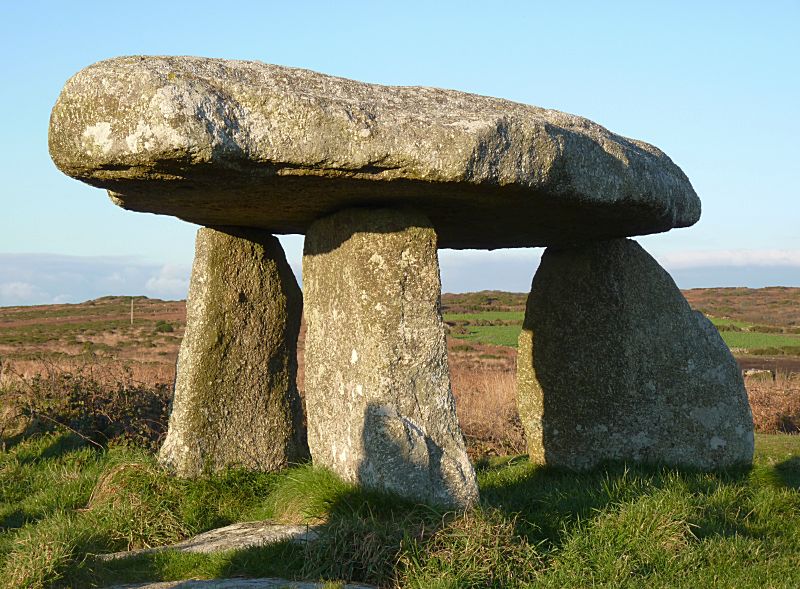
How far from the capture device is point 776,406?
51.2 feet

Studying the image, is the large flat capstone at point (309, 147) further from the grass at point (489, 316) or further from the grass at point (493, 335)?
the grass at point (489, 316)

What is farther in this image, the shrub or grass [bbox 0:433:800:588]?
the shrub

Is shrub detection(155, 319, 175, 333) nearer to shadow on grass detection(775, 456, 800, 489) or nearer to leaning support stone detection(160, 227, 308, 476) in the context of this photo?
leaning support stone detection(160, 227, 308, 476)

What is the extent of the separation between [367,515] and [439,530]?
772 mm

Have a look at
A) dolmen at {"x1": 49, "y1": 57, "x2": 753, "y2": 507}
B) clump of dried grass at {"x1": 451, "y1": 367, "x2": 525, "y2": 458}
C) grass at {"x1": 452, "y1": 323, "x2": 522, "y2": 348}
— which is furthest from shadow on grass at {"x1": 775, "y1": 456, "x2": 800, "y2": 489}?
grass at {"x1": 452, "y1": 323, "x2": 522, "y2": 348}

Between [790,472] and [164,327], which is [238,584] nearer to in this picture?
[790,472]

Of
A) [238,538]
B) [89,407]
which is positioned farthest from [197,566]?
[89,407]

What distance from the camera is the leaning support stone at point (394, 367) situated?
687cm

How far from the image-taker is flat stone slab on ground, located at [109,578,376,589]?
217 inches

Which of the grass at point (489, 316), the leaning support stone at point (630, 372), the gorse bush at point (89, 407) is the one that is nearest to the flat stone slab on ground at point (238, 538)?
the leaning support stone at point (630, 372)

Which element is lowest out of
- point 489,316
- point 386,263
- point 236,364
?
point 489,316

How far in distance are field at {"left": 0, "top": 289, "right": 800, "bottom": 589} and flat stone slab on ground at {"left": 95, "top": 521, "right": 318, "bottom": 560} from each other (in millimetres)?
171

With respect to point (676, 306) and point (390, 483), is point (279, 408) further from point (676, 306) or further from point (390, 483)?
point (676, 306)

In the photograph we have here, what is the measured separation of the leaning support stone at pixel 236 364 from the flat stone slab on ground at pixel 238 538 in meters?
1.38
